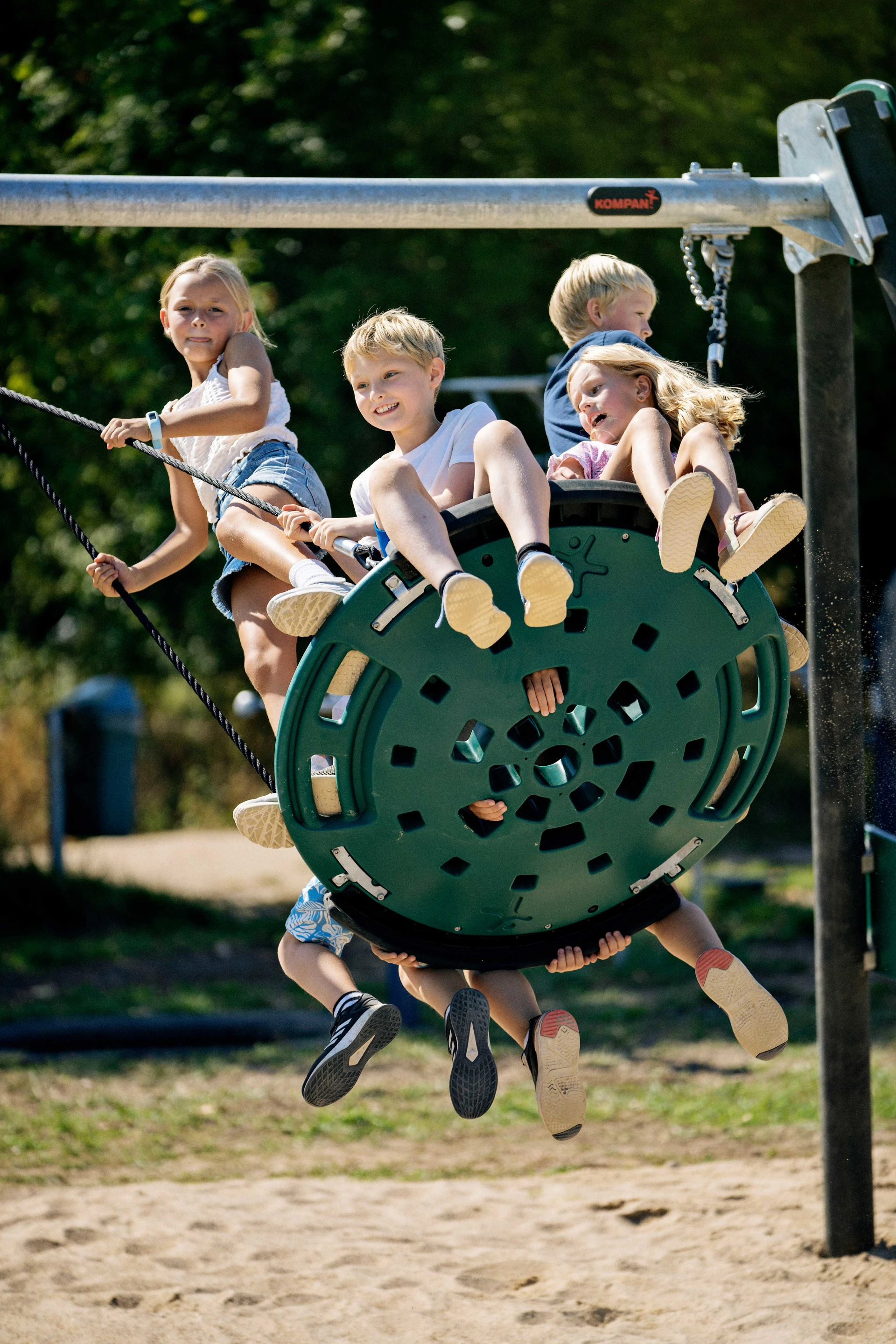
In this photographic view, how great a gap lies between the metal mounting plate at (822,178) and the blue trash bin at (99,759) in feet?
27.1

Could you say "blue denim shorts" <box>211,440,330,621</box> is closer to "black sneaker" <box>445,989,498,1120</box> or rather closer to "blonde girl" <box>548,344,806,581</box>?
"blonde girl" <box>548,344,806,581</box>

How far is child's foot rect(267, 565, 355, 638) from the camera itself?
8.80 ft

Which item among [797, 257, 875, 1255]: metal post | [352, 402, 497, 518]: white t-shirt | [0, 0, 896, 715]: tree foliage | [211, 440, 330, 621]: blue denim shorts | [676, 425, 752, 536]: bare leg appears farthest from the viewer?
[0, 0, 896, 715]: tree foliage

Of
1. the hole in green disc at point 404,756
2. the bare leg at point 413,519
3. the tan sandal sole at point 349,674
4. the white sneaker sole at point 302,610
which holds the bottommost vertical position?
the hole in green disc at point 404,756

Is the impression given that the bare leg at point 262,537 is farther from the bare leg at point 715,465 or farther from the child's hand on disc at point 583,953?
the child's hand on disc at point 583,953

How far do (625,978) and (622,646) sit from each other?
583cm

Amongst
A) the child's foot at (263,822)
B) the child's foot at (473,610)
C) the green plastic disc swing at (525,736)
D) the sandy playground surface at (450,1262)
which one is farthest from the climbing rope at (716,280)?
the sandy playground surface at (450,1262)

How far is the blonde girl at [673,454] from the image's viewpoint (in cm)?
272

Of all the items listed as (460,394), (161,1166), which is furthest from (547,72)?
(161,1166)

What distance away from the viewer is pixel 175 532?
3607 mm

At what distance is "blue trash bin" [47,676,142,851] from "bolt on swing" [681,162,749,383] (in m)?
8.36

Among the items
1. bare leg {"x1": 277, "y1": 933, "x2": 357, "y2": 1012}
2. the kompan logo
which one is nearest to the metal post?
the kompan logo

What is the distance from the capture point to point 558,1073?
9.90 ft

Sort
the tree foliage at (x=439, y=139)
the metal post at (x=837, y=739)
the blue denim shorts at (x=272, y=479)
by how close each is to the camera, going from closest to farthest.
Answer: the blue denim shorts at (x=272, y=479) → the metal post at (x=837, y=739) → the tree foliage at (x=439, y=139)
